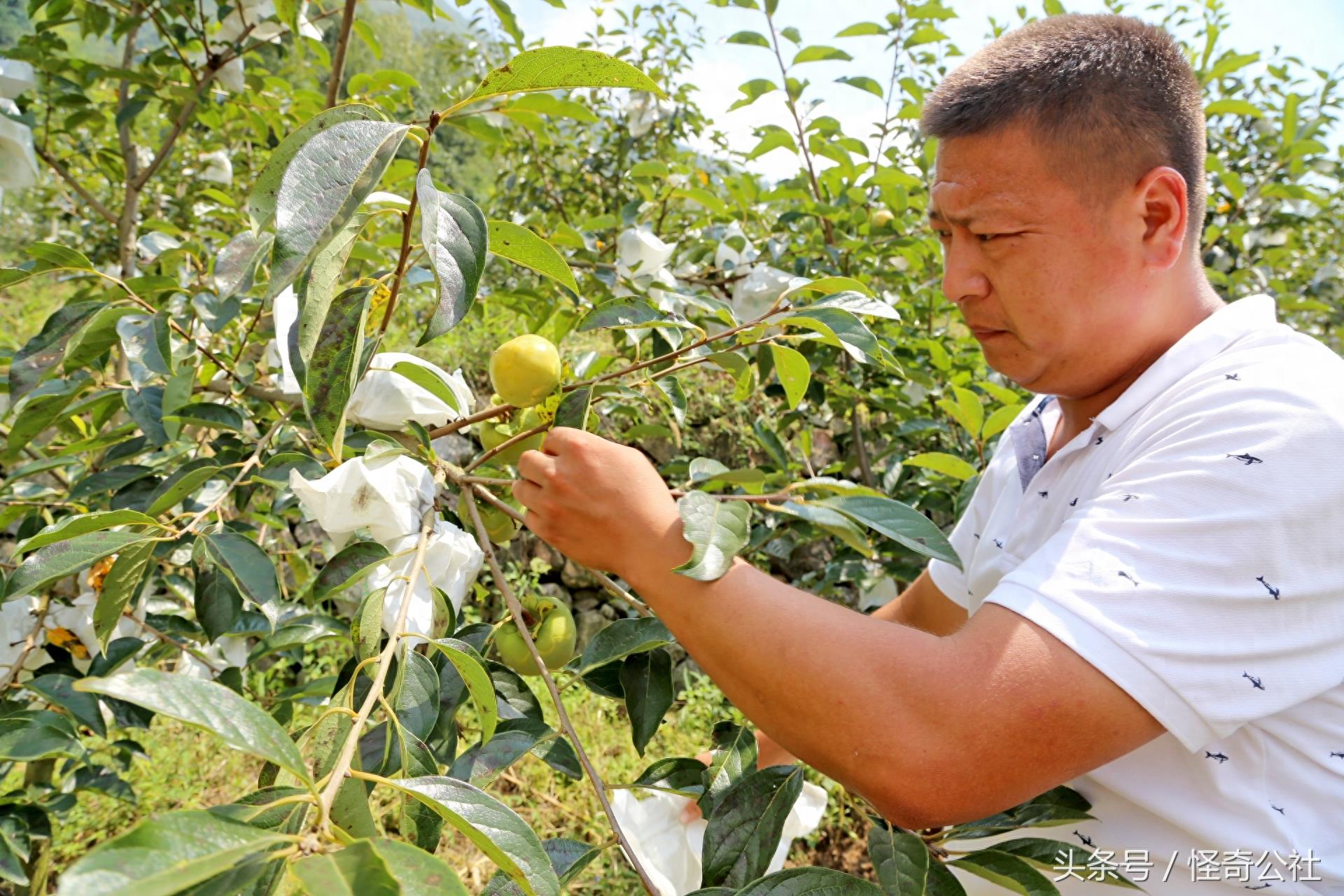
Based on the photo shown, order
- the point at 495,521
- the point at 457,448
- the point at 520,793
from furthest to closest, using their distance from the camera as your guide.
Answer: the point at 457,448
the point at 520,793
the point at 495,521

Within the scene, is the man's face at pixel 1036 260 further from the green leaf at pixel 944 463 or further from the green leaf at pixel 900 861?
the green leaf at pixel 900 861

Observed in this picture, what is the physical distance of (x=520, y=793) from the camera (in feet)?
8.57

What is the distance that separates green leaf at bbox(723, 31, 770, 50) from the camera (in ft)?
6.84

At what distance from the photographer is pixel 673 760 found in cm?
100

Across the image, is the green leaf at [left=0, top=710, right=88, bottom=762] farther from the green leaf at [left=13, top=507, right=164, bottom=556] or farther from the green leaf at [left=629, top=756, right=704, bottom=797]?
the green leaf at [left=629, top=756, right=704, bottom=797]

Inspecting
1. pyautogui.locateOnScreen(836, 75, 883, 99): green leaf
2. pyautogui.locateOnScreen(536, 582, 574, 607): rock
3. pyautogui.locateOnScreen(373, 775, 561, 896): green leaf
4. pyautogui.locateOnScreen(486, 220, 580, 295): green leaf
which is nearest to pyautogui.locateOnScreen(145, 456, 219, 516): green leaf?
pyautogui.locateOnScreen(486, 220, 580, 295): green leaf

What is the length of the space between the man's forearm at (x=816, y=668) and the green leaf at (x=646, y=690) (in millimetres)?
204

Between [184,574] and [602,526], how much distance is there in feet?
3.94

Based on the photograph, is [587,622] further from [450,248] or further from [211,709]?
[211,709]

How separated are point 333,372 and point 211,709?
0.33 metres

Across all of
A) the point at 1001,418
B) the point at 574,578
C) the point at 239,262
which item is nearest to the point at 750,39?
the point at 1001,418

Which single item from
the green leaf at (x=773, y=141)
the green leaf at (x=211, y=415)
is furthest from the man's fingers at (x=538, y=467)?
the green leaf at (x=773, y=141)

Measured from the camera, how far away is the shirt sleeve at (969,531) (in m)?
1.31

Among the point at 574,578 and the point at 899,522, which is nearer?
the point at 899,522
